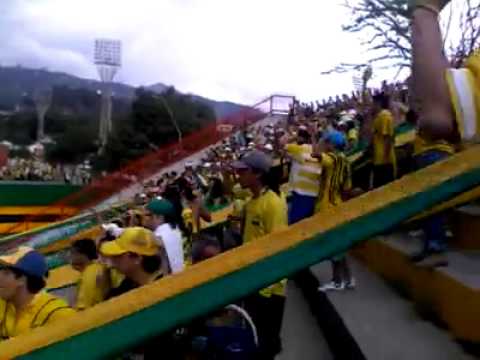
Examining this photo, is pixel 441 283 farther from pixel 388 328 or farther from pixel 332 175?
pixel 332 175

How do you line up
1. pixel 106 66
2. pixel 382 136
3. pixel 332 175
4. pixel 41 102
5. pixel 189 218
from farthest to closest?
pixel 41 102 → pixel 106 66 → pixel 189 218 → pixel 382 136 → pixel 332 175

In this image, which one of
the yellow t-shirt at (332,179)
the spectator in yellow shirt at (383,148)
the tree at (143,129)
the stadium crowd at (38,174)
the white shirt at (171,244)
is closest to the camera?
the white shirt at (171,244)

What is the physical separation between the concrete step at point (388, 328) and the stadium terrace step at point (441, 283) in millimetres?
65

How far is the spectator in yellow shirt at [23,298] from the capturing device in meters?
3.53

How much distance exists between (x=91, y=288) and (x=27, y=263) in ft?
6.29

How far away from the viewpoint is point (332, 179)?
780 centimetres

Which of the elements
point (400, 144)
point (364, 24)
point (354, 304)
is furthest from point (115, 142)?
point (354, 304)

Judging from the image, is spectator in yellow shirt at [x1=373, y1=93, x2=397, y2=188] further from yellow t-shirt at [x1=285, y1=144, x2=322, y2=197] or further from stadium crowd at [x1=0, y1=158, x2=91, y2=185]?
stadium crowd at [x1=0, y1=158, x2=91, y2=185]

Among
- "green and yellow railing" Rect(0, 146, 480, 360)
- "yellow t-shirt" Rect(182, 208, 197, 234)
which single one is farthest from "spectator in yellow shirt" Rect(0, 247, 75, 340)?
"yellow t-shirt" Rect(182, 208, 197, 234)

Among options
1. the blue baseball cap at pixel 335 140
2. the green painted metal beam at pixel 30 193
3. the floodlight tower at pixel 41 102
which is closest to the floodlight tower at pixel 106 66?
the floodlight tower at pixel 41 102

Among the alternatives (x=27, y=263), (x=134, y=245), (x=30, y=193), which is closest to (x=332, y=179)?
(x=134, y=245)

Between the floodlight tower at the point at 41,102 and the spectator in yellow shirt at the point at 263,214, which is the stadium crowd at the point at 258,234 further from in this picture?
the floodlight tower at the point at 41,102

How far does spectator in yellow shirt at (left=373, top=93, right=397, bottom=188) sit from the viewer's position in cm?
937

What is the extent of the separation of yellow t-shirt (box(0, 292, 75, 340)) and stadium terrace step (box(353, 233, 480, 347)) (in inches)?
50.5
